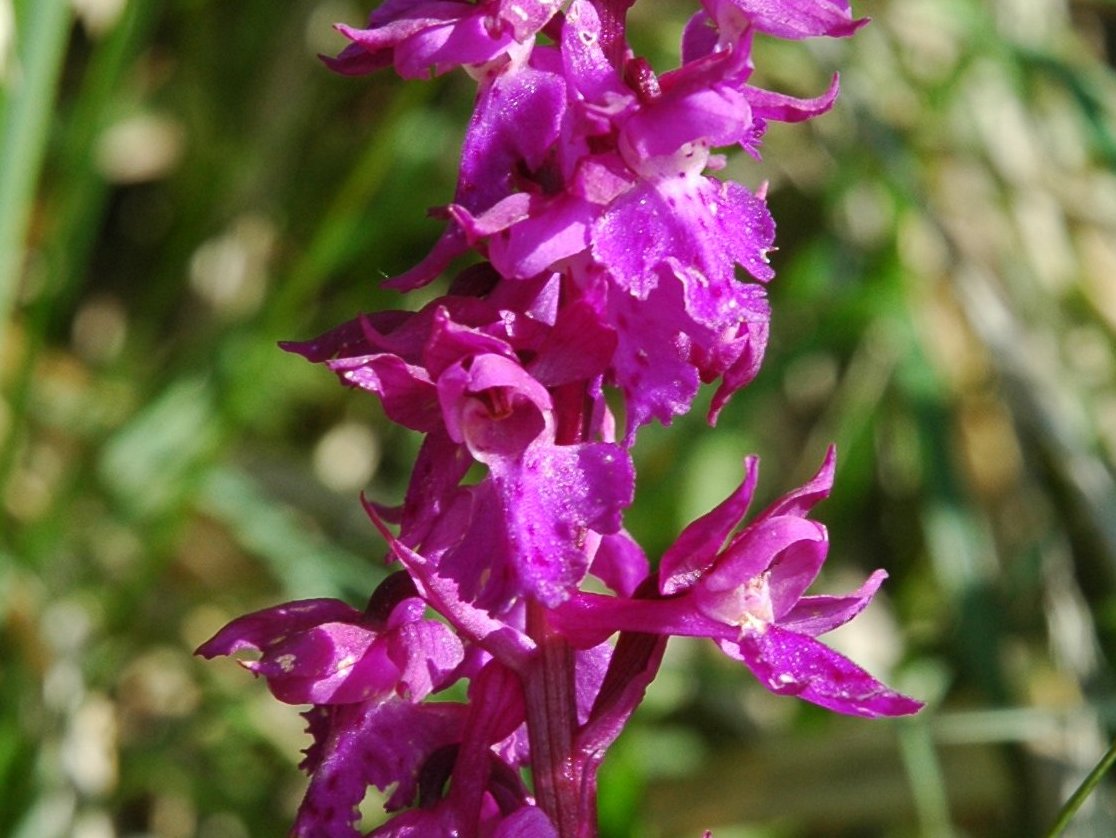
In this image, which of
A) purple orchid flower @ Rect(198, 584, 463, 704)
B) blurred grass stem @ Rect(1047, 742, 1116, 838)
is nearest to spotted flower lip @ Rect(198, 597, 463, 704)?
purple orchid flower @ Rect(198, 584, 463, 704)

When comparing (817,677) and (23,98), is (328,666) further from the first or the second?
(23,98)

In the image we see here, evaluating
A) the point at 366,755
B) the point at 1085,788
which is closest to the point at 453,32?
the point at 366,755

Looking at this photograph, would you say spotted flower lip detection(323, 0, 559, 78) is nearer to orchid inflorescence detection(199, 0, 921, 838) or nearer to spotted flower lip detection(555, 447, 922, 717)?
orchid inflorescence detection(199, 0, 921, 838)

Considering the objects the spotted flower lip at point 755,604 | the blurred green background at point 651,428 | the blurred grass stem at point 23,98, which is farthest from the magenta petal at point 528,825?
the blurred grass stem at point 23,98

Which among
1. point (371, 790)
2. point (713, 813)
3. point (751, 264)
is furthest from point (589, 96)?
point (713, 813)

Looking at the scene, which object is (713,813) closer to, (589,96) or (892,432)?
(892,432)

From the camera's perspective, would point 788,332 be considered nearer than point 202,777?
No
